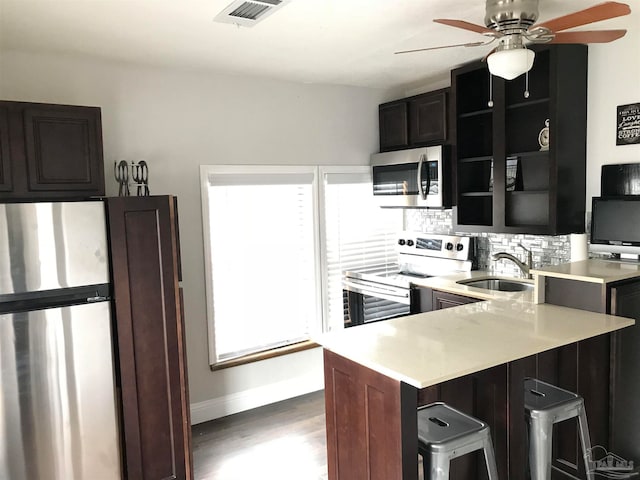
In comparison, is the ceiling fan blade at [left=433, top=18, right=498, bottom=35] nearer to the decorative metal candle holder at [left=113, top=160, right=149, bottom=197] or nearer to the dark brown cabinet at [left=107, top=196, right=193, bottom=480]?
the dark brown cabinet at [left=107, top=196, right=193, bottom=480]

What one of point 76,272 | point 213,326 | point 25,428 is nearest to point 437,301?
point 213,326

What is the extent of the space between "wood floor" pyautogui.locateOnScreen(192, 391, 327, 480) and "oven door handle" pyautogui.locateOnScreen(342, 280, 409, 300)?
0.95 m

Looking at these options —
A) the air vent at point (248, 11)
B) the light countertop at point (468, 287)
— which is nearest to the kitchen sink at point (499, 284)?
the light countertop at point (468, 287)

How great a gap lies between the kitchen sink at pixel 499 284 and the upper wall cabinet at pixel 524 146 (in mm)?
387

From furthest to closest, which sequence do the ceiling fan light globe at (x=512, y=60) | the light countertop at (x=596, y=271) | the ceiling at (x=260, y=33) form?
1. the light countertop at (x=596, y=271)
2. the ceiling at (x=260, y=33)
3. the ceiling fan light globe at (x=512, y=60)

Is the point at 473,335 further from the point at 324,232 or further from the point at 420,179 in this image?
the point at 324,232

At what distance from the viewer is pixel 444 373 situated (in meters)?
1.78

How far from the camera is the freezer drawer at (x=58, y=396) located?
243 cm

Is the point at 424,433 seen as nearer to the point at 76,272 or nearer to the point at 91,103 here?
the point at 76,272

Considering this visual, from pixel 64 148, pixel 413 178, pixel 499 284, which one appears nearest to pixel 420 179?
pixel 413 178

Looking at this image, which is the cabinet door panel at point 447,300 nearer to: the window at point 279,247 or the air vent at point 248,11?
the window at point 279,247

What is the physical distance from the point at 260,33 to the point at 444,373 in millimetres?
2030

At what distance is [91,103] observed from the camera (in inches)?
125

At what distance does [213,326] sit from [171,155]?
1.28m
